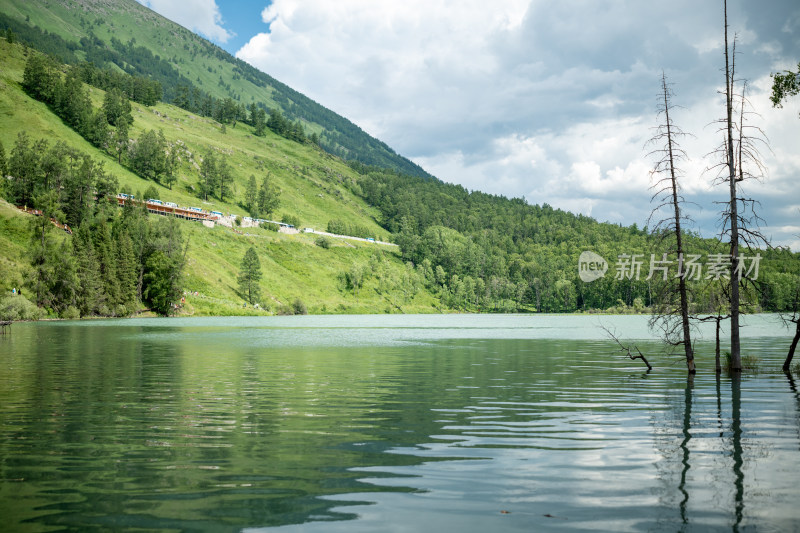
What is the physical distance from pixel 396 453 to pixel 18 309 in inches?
4287

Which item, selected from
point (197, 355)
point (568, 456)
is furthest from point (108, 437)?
point (197, 355)

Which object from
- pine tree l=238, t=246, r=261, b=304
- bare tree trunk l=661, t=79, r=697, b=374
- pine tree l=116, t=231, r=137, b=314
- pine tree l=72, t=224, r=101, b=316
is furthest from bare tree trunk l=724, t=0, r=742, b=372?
pine tree l=238, t=246, r=261, b=304

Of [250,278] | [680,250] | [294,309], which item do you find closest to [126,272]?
[250,278]

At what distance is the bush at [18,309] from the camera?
9531 centimetres

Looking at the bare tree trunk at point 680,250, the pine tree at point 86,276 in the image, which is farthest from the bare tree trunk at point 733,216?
the pine tree at point 86,276

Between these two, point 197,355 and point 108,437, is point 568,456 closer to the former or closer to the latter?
point 108,437

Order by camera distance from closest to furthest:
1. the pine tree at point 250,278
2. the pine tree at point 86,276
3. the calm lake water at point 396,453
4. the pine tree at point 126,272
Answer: the calm lake water at point 396,453 < the pine tree at point 86,276 < the pine tree at point 126,272 < the pine tree at point 250,278

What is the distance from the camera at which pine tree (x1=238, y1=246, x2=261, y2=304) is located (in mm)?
170000

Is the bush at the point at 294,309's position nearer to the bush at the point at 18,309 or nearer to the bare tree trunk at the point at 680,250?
the bush at the point at 18,309

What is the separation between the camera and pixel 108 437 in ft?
53.6

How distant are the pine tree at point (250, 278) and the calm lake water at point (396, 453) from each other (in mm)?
139314

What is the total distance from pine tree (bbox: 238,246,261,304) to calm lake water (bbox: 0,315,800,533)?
139m

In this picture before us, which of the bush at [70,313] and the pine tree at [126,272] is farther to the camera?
the pine tree at [126,272]

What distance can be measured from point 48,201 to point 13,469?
483ft
